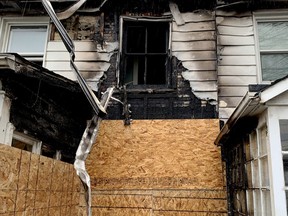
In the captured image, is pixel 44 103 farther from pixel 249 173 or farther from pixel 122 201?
pixel 249 173

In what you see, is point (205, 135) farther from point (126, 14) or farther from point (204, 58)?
point (126, 14)

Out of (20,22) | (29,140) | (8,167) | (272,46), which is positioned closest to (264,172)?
(8,167)

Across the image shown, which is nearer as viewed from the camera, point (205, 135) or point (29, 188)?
point (29, 188)

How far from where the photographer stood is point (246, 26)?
6195 millimetres

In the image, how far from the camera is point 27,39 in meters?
6.50

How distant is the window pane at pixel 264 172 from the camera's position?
3476mm

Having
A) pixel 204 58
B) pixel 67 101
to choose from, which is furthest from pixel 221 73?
pixel 67 101

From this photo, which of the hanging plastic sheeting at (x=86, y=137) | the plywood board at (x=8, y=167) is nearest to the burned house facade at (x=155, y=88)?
the hanging plastic sheeting at (x=86, y=137)

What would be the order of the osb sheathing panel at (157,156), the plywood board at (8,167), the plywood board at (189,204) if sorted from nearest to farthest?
1. the plywood board at (8,167)
2. the plywood board at (189,204)
3. the osb sheathing panel at (157,156)

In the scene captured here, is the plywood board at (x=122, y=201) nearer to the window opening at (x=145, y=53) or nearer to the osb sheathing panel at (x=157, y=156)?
the osb sheathing panel at (x=157, y=156)

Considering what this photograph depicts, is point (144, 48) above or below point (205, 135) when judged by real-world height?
above

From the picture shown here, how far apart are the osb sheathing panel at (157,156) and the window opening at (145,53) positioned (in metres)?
0.96

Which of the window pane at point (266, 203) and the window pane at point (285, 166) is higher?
the window pane at point (285, 166)

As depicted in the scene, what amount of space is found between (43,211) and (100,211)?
1.76m
